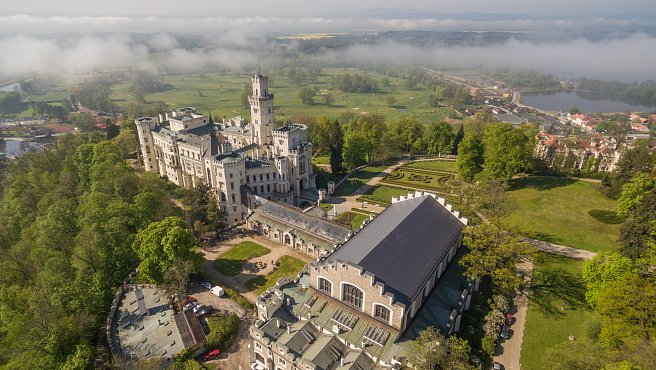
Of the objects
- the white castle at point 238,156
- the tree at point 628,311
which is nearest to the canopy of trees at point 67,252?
the white castle at point 238,156

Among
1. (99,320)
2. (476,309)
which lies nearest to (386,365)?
(476,309)

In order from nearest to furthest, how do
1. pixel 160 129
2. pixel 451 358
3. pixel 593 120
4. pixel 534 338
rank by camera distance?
pixel 451 358 < pixel 534 338 < pixel 160 129 < pixel 593 120

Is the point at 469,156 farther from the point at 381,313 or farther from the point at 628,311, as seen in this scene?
the point at 381,313

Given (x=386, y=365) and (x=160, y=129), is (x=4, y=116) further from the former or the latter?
(x=386, y=365)

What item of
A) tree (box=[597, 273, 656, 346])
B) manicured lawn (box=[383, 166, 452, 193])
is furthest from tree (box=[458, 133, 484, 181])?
tree (box=[597, 273, 656, 346])

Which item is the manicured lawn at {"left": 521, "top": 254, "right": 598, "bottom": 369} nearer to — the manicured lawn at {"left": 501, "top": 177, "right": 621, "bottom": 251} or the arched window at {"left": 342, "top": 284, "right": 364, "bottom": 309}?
the manicured lawn at {"left": 501, "top": 177, "right": 621, "bottom": 251}

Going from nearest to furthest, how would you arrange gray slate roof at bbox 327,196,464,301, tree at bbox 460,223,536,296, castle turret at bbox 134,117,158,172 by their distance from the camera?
gray slate roof at bbox 327,196,464,301 < tree at bbox 460,223,536,296 < castle turret at bbox 134,117,158,172
